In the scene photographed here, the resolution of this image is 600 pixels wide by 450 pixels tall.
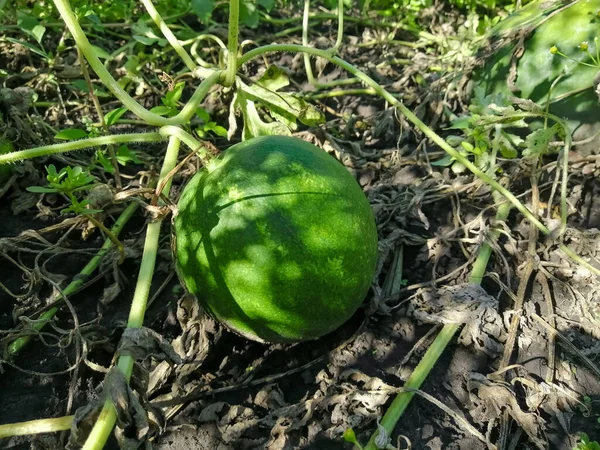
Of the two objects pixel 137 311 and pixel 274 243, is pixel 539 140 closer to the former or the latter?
pixel 274 243

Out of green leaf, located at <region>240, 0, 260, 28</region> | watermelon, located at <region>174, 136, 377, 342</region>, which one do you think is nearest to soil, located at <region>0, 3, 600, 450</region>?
watermelon, located at <region>174, 136, 377, 342</region>

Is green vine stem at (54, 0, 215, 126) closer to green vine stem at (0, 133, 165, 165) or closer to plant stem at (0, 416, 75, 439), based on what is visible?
green vine stem at (0, 133, 165, 165)

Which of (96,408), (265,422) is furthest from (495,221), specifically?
(96,408)

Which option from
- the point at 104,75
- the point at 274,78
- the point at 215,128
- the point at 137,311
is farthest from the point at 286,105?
the point at 137,311

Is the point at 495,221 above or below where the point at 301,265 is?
below

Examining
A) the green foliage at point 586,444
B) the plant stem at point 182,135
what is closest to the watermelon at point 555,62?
the green foliage at point 586,444

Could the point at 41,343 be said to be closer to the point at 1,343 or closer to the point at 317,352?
the point at 1,343
